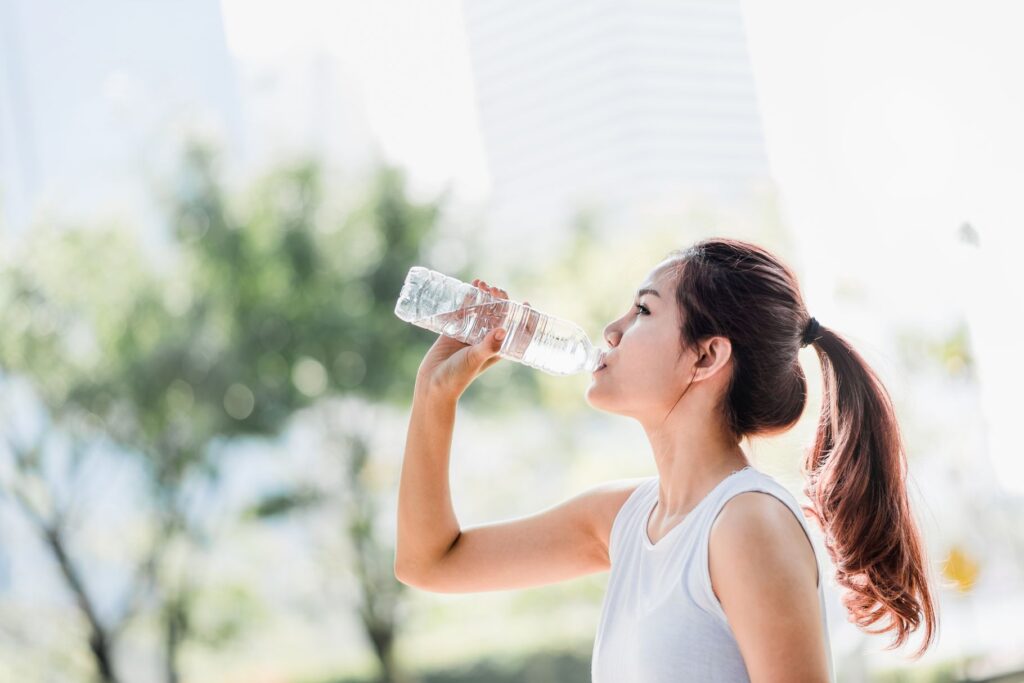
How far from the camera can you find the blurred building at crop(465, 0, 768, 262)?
5.13 meters

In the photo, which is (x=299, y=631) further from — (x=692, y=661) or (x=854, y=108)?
(x=692, y=661)

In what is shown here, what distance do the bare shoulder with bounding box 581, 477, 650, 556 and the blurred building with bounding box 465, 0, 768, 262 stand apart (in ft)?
13.0

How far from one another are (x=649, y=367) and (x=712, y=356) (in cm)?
6

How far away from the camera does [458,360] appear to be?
1.14 meters

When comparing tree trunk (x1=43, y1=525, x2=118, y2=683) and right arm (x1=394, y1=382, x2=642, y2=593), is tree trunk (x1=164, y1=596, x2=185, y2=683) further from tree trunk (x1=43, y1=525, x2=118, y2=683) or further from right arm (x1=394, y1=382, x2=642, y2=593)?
right arm (x1=394, y1=382, x2=642, y2=593)

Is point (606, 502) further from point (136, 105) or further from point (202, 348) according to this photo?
point (136, 105)

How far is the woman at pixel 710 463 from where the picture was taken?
0.91 meters

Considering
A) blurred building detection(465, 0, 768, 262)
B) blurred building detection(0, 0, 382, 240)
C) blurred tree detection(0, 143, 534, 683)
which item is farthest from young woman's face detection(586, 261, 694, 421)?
blurred building detection(465, 0, 768, 262)

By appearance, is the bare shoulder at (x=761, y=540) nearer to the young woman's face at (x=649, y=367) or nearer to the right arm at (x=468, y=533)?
the young woman's face at (x=649, y=367)

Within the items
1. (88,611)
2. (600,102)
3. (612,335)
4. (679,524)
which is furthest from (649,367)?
(600,102)

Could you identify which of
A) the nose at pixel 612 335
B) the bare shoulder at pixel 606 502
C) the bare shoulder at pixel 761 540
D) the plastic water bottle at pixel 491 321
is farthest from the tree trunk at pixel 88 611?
the bare shoulder at pixel 761 540

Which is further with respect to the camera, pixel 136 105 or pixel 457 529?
pixel 136 105

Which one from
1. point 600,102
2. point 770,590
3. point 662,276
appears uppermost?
point 600,102

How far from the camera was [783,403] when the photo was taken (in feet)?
3.52
